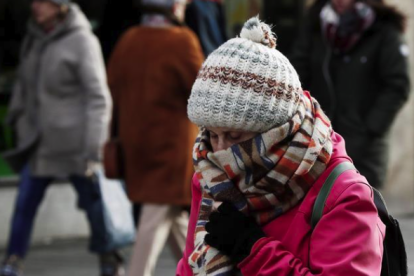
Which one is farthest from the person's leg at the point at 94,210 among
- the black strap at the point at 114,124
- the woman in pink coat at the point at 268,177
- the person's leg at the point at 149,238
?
the woman in pink coat at the point at 268,177

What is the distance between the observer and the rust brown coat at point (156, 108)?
6.01 meters

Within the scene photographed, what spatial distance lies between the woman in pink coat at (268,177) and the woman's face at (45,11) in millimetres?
4345

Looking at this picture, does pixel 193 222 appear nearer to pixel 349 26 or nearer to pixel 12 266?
pixel 349 26

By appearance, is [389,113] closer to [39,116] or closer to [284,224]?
[39,116]

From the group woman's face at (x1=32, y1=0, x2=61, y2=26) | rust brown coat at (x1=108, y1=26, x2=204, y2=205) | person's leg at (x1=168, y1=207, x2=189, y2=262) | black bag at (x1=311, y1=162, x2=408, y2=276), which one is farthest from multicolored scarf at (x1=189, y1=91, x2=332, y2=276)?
woman's face at (x1=32, y1=0, x2=61, y2=26)

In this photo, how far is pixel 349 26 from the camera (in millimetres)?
6191

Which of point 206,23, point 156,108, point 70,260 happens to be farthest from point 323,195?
point 70,260

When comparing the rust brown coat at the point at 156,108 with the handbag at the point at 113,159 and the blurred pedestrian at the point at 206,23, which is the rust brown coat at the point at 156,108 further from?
the blurred pedestrian at the point at 206,23

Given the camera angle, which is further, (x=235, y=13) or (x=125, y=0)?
(x=235, y=13)

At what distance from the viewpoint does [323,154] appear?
2816 millimetres

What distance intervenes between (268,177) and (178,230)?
11.0 ft

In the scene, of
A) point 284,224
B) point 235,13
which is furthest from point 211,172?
point 235,13

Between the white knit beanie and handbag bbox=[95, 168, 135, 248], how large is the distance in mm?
4012

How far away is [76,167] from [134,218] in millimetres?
489
